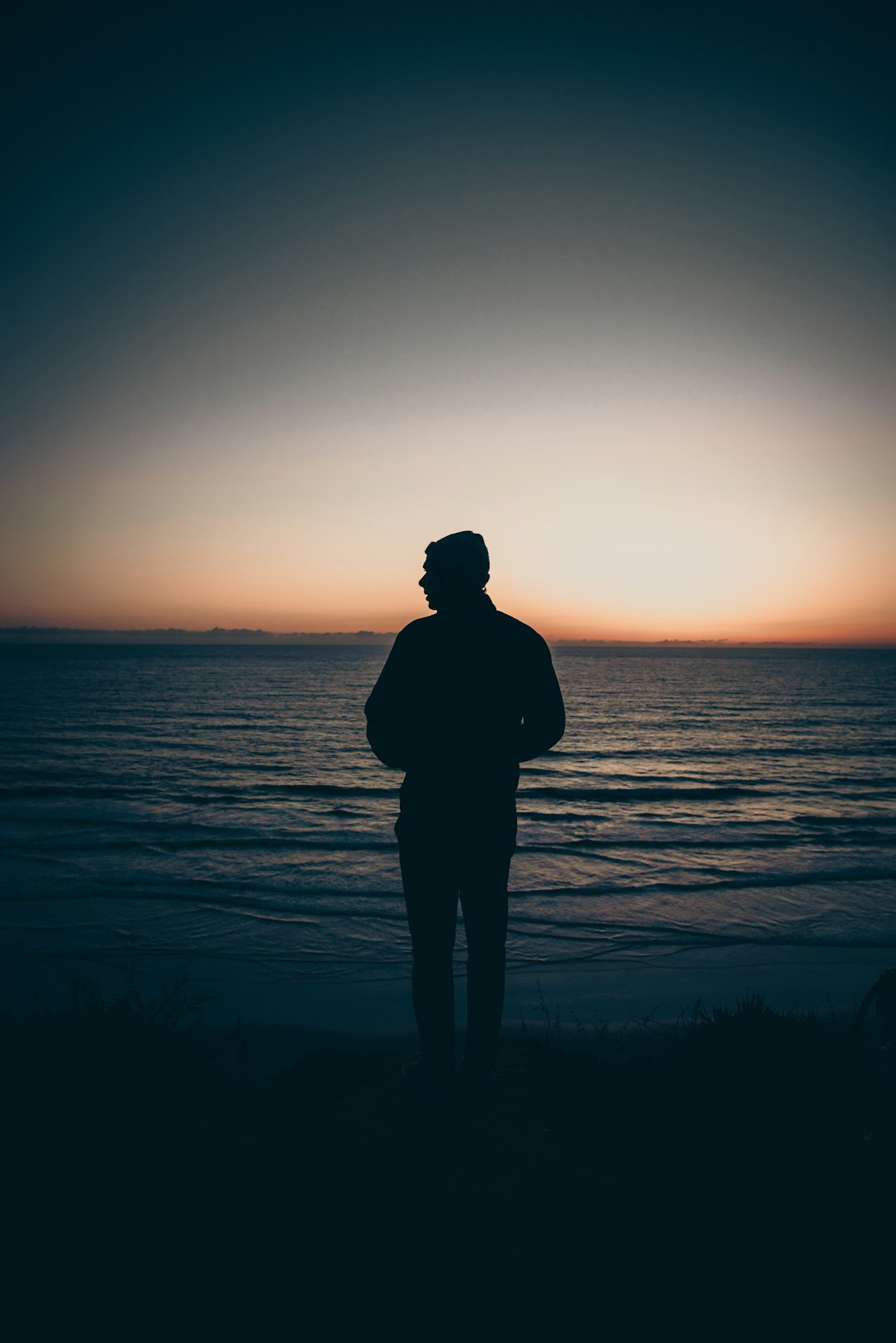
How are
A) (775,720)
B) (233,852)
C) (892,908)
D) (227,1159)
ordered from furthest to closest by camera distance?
(775,720), (233,852), (892,908), (227,1159)

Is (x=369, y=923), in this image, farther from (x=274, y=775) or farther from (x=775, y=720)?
(x=775, y=720)

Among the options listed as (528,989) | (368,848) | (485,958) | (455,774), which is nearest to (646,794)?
(368,848)

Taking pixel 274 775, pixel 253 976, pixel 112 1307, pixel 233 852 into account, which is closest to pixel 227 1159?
pixel 112 1307

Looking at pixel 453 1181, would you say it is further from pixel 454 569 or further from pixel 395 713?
pixel 454 569

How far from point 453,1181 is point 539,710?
195 centimetres

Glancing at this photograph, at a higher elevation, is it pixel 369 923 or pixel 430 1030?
pixel 430 1030

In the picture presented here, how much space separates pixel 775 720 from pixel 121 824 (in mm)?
30610

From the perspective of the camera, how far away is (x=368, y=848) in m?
10.2

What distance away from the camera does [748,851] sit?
10.1 metres

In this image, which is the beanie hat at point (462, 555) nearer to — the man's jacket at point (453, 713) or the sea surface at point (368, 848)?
the man's jacket at point (453, 713)

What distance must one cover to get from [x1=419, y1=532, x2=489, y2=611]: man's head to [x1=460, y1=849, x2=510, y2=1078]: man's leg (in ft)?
4.00

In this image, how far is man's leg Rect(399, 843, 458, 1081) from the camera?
9.85 feet

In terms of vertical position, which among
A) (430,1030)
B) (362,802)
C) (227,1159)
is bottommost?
(362,802)

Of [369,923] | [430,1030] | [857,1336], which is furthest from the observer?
[369,923]
